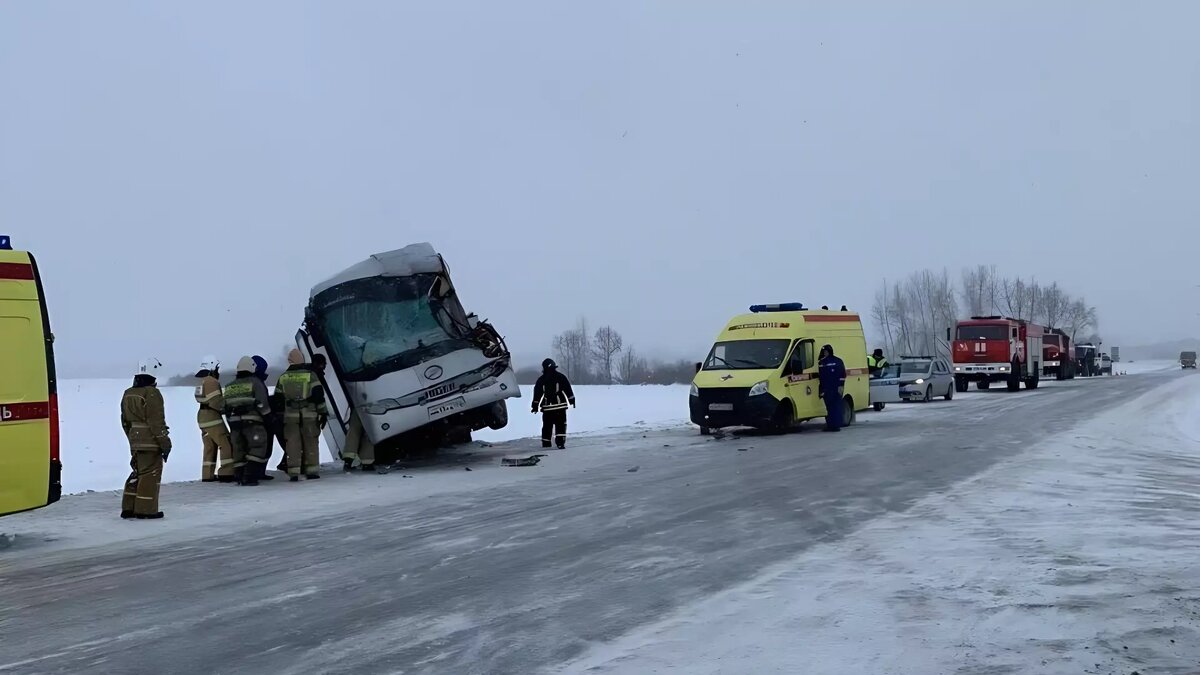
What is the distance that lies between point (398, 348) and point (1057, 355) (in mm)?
45414

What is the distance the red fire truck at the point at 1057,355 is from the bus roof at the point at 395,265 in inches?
1546

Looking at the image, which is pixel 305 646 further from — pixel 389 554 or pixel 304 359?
pixel 304 359

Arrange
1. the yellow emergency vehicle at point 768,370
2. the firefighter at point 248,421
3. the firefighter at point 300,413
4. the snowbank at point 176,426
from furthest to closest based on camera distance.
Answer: the yellow emergency vehicle at point 768,370 < the snowbank at point 176,426 < the firefighter at point 300,413 < the firefighter at point 248,421

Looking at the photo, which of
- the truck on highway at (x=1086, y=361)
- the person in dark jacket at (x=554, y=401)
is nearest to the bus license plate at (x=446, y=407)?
the person in dark jacket at (x=554, y=401)

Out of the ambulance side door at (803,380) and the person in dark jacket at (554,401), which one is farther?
the ambulance side door at (803,380)

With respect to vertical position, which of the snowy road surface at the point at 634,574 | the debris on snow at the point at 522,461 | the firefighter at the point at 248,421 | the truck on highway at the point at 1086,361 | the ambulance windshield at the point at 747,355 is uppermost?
the truck on highway at the point at 1086,361

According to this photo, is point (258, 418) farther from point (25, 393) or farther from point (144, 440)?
point (25, 393)

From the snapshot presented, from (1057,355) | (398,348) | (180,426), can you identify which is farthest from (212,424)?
(1057,355)

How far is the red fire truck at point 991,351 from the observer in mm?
39594

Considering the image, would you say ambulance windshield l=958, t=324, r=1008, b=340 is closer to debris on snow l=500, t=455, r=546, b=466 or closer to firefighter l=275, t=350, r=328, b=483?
debris on snow l=500, t=455, r=546, b=466

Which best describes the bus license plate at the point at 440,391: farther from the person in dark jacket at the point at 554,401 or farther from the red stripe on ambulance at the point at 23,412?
the red stripe on ambulance at the point at 23,412

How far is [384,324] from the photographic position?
15.4 meters

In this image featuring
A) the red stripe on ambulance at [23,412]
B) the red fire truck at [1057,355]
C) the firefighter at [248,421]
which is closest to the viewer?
the red stripe on ambulance at [23,412]

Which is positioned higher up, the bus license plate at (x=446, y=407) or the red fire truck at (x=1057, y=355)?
the red fire truck at (x=1057, y=355)
